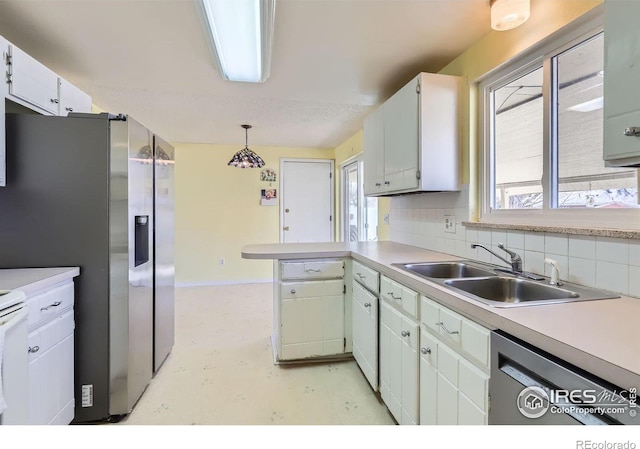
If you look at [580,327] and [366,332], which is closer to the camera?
[580,327]

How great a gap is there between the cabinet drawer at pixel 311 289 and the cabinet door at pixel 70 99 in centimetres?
193

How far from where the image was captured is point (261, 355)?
2514 mm

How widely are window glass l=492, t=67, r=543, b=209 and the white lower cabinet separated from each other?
0.98 m

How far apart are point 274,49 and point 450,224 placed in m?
1.70

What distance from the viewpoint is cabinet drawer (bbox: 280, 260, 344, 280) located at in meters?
2.26

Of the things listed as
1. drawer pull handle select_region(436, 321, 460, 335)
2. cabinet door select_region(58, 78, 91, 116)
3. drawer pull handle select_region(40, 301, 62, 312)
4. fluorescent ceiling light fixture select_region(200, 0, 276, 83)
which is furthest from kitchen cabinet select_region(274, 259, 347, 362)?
cabinet door select_region(58, 78, 91, 116)

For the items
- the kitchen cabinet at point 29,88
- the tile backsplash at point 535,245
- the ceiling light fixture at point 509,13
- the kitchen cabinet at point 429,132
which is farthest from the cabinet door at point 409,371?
the kitchen cabinet at point 29,88

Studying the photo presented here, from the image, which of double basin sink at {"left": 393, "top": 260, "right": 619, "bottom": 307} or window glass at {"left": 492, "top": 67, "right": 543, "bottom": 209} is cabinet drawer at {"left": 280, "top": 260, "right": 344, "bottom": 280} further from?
window glass at {"left": 492, "top": 67, "right": 543, "bottom": 209}

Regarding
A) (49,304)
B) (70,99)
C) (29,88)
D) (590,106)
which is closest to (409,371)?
(590,106)

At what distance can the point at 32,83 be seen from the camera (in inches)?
69.9

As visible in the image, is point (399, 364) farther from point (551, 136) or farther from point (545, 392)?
point (551, 136)

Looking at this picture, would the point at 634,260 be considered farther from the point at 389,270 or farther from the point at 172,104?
the point at 172,104

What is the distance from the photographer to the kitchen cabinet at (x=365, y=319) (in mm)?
1887
